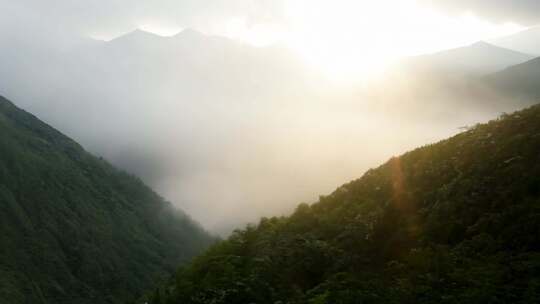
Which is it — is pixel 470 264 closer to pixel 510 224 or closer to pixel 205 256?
pixel 510 224

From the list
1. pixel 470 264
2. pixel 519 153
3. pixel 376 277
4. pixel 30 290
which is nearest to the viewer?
pixel 470 264

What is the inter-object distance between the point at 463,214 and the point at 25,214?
207931 millimetres

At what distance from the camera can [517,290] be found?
12.0m

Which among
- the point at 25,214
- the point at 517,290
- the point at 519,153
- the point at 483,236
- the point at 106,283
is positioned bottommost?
the point at 106,283

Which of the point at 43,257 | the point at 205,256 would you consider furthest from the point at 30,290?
the point at 205,256

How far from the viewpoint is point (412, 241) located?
1662 centimetres

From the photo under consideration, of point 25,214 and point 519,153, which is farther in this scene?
point 25,214

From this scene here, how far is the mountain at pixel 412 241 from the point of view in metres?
13.4

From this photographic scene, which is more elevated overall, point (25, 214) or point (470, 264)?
point (25, 214)

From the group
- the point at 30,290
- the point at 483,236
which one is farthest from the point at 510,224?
the point at 30,290

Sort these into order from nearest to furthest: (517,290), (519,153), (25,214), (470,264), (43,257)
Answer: (517,290), (470,264), (519,153), (43,257), (25,214)

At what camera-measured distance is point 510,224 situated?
15023 millimetres

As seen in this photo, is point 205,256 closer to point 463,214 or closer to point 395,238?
point 395,238

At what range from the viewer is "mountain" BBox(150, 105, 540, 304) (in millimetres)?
13414
